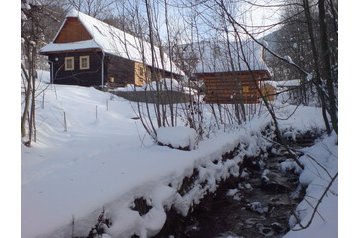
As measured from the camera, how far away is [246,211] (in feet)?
13.3

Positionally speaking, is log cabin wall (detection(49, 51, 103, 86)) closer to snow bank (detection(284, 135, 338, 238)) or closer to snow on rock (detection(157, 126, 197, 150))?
snow on rock (detection(157, 126, 197, 150))

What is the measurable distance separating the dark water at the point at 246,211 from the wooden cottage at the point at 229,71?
7.43 ft

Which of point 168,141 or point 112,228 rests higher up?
point 168,141

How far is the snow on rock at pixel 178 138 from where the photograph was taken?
4047mm

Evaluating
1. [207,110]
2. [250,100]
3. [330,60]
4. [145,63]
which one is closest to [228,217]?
[330,60]

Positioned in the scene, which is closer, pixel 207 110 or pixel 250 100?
pixel 207 110

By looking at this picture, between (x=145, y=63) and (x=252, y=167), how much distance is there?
263 cm

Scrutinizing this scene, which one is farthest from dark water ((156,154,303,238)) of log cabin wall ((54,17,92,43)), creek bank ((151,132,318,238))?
log cabin wall ((54,17,92,43))

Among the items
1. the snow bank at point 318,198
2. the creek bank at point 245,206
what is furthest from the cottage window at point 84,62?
the snow bank at point 318,198

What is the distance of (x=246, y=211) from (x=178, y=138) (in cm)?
113

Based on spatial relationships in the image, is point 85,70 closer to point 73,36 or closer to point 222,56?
point 73,36
